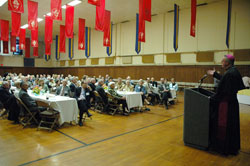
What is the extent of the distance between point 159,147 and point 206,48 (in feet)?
40.3

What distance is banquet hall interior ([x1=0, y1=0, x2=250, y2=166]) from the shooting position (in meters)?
3.87

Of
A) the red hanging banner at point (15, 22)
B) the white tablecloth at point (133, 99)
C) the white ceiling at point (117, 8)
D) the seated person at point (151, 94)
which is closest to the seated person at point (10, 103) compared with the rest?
the white tablecloth at point (133, 99)

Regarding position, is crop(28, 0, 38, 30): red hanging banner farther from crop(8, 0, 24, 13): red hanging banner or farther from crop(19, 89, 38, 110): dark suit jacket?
crop(19, 89, 38, 110): dark suit jacket

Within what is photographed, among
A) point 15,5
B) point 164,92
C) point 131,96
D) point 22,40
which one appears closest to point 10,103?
point 131,96

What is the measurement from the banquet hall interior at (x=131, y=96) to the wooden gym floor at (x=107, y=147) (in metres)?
0.02

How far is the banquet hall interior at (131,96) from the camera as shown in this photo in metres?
3.87

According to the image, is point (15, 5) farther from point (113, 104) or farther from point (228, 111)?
point (228, 111)

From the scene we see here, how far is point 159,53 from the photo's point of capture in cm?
1695

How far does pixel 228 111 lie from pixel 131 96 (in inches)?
185

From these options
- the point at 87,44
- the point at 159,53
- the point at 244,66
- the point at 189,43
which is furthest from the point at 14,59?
the point at 244,66

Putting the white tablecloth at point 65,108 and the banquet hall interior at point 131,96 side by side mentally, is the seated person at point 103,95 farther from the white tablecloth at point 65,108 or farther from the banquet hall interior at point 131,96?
the white tablecloth at point 65,108

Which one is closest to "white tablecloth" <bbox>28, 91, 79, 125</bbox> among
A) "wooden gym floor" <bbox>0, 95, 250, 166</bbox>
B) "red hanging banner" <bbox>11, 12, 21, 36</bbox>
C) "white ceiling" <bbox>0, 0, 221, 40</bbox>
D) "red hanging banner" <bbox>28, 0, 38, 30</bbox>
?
"wooden gym floor" <bbox>0, 95, 250, 166</bbox>

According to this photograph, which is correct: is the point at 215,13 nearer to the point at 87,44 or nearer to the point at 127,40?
the point at 127,40

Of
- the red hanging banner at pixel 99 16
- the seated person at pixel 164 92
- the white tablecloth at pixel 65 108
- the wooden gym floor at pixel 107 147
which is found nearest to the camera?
the wooden gym floor at pixel 107 147
